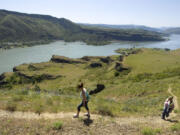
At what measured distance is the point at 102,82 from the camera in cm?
4434

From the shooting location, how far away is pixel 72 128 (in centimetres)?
759

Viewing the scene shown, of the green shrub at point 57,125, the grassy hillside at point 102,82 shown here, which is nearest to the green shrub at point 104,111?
the grassy hillside at point 102,82

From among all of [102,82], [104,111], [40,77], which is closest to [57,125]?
[104,111]

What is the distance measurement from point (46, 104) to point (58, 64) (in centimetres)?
8719

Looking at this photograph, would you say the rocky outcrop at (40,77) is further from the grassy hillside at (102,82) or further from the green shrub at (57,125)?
the green shrub at (57,125)

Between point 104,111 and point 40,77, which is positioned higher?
point 104,111

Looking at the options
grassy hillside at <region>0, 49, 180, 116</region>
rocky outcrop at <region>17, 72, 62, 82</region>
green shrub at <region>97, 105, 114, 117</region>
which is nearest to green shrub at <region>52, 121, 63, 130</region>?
grassy hillside at <region>0, 49, 180, 116</region>

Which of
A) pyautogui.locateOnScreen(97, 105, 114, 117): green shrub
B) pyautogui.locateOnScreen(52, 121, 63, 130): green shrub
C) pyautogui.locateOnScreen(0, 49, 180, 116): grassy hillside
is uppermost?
pyautogui.locateOnScreen(52, 121, 63, 130): green shrub

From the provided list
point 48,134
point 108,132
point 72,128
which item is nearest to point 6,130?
point 48,134

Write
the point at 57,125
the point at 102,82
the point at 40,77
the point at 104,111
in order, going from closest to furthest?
1. the point at 57,125
2. the point at 104,111
3. the point at 102,82
4. the point at 40,77

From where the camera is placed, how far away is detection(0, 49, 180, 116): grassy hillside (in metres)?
11.2

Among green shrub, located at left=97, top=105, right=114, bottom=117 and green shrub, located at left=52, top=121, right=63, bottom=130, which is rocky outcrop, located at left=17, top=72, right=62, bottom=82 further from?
green shrub, located at left=52, top=121, right=63, bottom=130

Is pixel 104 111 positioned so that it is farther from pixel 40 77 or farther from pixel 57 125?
pixel 40 77

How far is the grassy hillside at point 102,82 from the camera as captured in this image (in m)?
11.2
